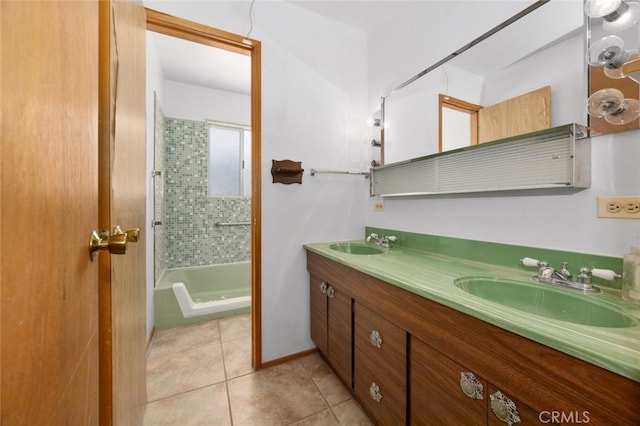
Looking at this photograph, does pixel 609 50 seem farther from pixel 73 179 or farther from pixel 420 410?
pixel 73 179

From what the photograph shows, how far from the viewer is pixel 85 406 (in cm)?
53

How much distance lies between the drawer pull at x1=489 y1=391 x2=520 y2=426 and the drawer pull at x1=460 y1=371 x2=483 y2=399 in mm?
39

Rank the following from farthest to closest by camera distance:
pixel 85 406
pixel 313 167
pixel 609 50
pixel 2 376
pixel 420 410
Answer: pixel 313 167 → pixel 420 410 → pixel 609 50 → pixel 85 406 → pixel 2 376

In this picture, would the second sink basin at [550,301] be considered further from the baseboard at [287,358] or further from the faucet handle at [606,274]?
the baseboard at [287,358]

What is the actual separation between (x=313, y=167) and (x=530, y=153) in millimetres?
1359

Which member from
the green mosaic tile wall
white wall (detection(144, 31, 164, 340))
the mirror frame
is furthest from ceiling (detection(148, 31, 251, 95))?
the mirror frame

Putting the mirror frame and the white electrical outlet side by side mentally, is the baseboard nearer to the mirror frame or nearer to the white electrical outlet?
the mirror frame

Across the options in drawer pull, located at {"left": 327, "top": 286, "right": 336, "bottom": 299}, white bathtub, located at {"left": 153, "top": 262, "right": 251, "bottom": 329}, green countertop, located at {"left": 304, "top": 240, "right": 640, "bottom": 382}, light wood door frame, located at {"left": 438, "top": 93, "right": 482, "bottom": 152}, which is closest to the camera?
green countertop, located at {"left": 304, "top": 240, "right": 640, "bottom": 382}

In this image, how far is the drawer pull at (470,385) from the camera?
2.61 feet

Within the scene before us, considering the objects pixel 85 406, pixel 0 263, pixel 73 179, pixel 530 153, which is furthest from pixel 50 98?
pixel 530 153

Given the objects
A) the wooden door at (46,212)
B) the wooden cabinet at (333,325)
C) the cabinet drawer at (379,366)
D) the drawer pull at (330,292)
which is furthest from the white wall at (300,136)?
the wooden door at (46,212)

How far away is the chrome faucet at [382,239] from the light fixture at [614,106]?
1.21 meters

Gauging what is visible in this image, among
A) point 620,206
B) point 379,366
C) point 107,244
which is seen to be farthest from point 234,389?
point 620,206

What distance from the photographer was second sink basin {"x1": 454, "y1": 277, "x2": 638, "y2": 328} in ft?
2.75
